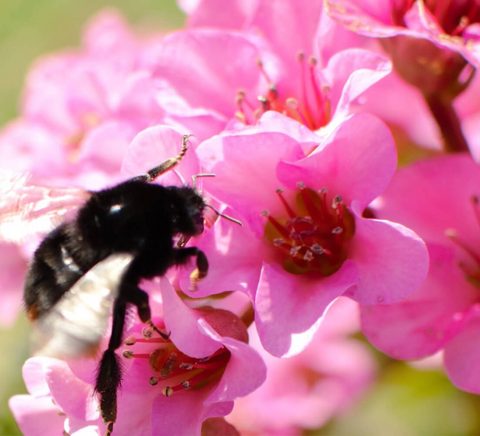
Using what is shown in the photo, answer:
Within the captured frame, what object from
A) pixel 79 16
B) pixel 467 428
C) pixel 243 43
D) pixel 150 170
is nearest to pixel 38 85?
Result: pixel 243 43

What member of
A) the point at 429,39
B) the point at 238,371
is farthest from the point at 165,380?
the point at 429,39

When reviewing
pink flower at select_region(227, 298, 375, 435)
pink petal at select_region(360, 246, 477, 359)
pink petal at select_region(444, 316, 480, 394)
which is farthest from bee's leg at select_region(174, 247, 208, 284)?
pink flower at select_region(227, 298, 375, 435)

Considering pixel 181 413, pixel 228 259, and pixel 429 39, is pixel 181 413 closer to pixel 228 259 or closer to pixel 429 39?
pixel 228 259

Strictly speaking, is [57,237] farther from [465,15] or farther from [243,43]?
[465,15]

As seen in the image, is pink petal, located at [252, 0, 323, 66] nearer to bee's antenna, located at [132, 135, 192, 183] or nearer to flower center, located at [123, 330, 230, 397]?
bee's antenna, located at [132, 135, 192, 183]

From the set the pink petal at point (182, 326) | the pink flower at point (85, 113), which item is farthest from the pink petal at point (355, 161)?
the pink flower at point (85, 113)

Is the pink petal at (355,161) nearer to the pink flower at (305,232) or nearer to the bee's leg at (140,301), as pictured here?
the pink flower at (305,232)
